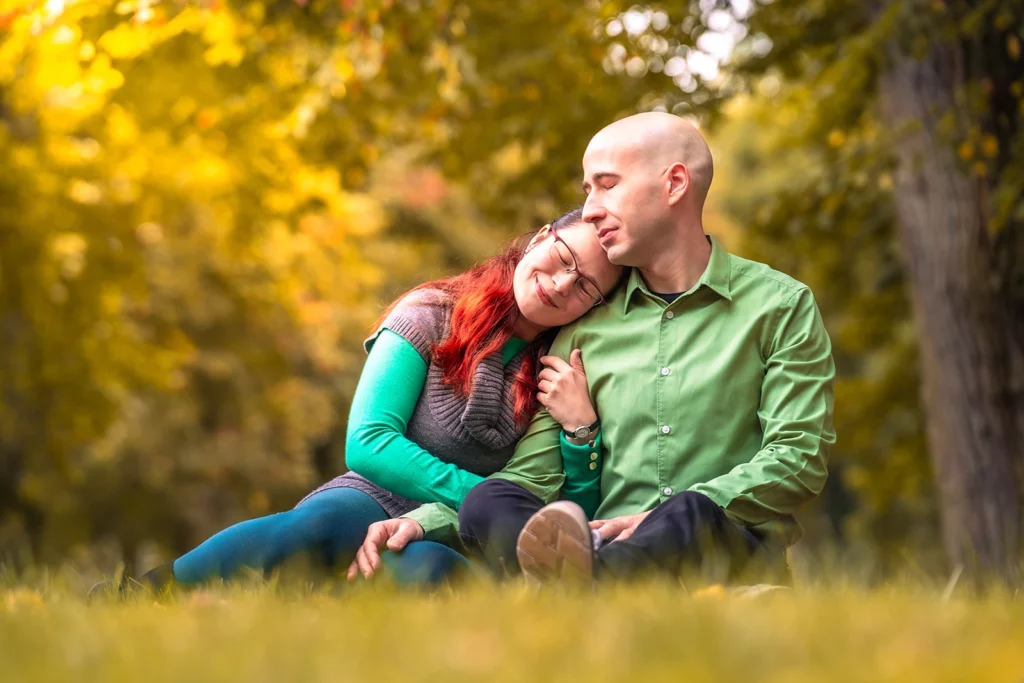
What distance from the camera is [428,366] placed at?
4.06 m

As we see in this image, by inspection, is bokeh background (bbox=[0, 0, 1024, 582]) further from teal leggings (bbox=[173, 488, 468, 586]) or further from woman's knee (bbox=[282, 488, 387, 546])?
woman's knee (bbox=[282, 488, 387, 546])

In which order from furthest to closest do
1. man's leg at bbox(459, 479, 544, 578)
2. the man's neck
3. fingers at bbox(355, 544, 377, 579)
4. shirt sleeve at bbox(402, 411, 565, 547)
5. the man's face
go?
the man's neck
the man's face
shirt sleeve at bbox(402, 411, 565, 547)
fingers at bbox(355, 544, 377, 579)
man's leg at bbox(459, 479, 544, 578)

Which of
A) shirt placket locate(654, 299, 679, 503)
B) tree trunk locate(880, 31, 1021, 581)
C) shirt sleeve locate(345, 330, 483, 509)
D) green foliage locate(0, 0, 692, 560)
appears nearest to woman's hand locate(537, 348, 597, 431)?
shirt placket locate(654, 299, 679, 503)

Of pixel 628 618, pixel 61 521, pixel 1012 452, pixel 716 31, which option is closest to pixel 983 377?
pixel 1012 452

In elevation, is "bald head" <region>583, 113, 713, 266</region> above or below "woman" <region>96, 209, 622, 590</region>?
above

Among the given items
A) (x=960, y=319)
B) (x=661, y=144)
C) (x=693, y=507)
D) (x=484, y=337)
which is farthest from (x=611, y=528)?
(x=960, y=319)

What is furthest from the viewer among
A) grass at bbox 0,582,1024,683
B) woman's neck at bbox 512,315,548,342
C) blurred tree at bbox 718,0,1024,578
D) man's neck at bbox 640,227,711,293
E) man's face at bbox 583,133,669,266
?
blurred tree at bbox 718,0,1024,578

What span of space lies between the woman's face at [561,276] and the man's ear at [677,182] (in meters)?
0.29

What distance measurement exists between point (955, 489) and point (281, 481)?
12.7 m

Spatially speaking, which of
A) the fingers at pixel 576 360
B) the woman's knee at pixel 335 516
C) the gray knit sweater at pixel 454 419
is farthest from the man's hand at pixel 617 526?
the woman's knee at pixel 335 516

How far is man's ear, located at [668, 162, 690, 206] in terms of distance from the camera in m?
3.92

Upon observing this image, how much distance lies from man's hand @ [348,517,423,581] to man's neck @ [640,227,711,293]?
1.16 metres

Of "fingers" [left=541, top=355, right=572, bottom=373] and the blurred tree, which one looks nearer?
"fingers" [left=541, top=355, right=572, bottom=373]

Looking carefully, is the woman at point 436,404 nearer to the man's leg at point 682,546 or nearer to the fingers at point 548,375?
the fingers at point 548,375
